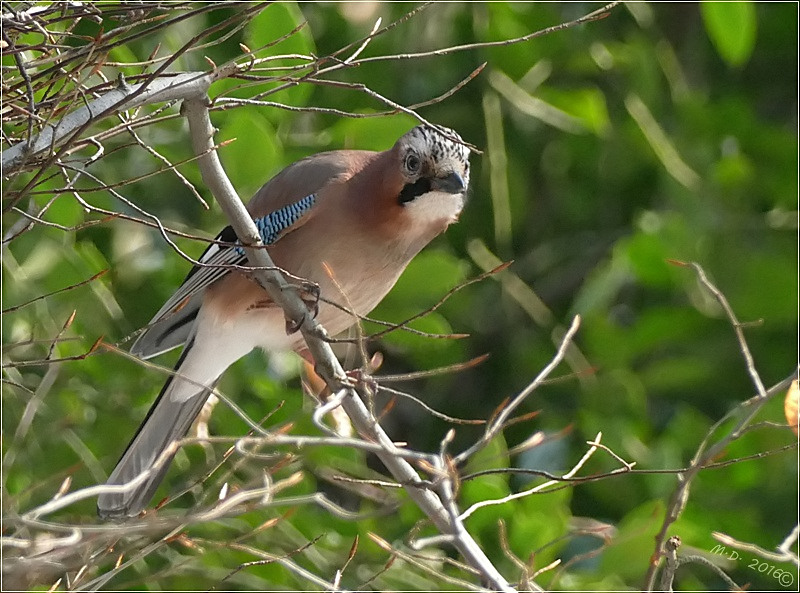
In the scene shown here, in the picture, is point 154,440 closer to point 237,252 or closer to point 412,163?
point 237,252

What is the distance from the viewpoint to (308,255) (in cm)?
345

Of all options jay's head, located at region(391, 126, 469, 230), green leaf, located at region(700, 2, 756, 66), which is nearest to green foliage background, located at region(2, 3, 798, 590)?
green leaf, located at region(700, 2, 756, 66)

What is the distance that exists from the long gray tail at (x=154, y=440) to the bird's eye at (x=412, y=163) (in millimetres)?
894

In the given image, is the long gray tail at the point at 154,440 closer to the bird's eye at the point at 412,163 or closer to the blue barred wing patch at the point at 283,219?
the blue barred wing patch at the point at 283,219

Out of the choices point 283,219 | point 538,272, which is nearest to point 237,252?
point 283,219

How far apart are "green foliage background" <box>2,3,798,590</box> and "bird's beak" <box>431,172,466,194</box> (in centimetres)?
49

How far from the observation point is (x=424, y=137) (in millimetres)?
3385

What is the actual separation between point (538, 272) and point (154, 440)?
209 cm

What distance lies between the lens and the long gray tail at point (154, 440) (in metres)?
3.48

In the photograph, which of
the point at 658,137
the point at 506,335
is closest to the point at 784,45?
the point at 658,137

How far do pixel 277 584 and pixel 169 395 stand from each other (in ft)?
2.16

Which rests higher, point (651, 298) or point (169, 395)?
point (169, 395)

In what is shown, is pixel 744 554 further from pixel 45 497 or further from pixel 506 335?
pixel 45 497

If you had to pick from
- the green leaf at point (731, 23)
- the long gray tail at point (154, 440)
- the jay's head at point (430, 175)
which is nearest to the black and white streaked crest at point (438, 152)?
the jay's head at point (430, 175)
